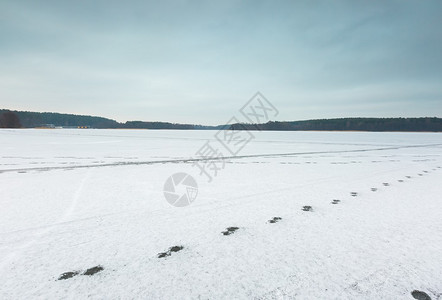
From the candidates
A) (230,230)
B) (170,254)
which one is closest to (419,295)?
(230,230)

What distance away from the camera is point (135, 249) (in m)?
2.51

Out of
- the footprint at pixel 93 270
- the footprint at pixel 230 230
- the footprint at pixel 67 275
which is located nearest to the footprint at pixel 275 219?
the footprint at pixel 230 230

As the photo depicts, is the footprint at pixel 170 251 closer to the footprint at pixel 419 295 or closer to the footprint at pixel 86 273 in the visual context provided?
the footprint at pixel 86 273

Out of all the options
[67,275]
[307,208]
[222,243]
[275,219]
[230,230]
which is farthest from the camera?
[307,208]

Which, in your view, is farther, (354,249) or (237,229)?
(237,229)

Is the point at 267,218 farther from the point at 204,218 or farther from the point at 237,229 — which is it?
the point at 204,218

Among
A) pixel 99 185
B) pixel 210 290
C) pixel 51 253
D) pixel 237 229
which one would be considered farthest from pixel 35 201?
pixel 210 290

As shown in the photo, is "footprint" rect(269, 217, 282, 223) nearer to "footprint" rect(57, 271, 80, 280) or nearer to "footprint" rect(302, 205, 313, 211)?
"footprint" rect(302, 205, 313, 211)

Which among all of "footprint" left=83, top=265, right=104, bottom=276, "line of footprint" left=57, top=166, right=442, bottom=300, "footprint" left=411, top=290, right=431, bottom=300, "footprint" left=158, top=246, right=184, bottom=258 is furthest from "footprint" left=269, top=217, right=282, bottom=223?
"footprint" left=83, top=265, right=104, bottom=276

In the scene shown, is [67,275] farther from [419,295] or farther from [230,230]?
[419,295]

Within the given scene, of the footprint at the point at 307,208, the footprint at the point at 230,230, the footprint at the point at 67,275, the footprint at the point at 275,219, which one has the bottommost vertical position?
the footprint at the point at 307,208

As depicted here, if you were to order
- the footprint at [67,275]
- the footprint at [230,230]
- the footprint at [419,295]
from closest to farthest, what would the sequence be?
the footprint at [419,295] < the footprint at [67,275] < the footprint at [230,230]

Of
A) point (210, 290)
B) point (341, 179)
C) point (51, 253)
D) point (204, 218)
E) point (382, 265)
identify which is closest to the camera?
point (210, 290)

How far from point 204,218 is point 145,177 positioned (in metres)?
3.29
